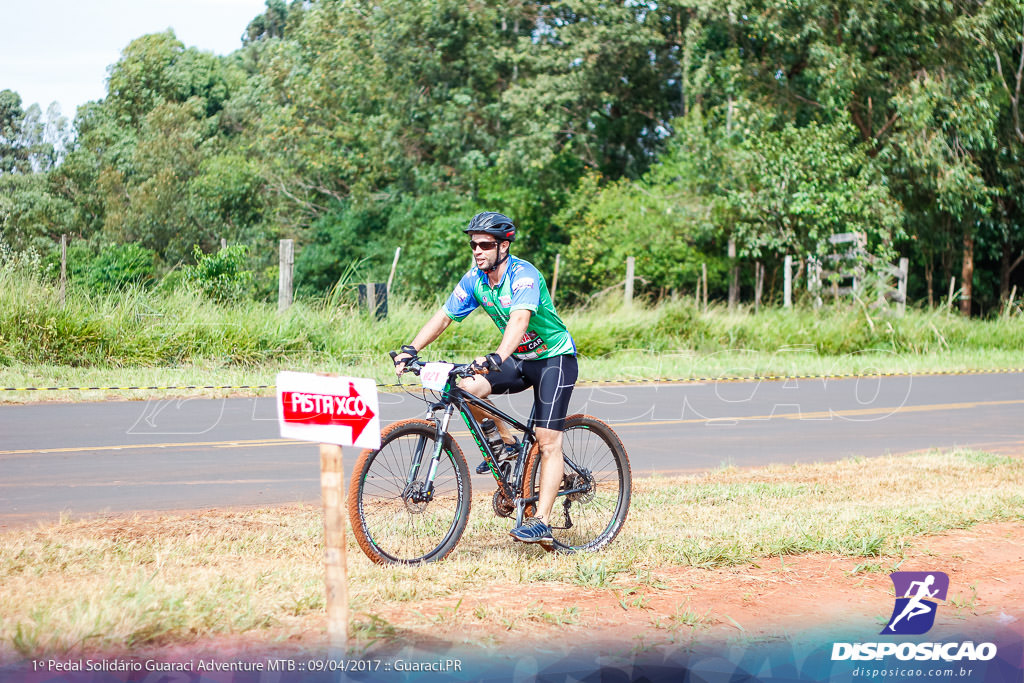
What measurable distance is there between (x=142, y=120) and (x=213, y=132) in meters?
4.86

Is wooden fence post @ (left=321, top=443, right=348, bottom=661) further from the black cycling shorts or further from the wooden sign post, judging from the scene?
the black cycling shorts

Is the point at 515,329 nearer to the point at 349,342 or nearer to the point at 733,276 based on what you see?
the point at 349,342

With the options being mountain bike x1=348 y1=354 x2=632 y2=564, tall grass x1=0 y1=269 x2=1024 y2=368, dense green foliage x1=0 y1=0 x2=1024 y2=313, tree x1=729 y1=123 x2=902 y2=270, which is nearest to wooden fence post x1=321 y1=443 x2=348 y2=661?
mountain bike x1=348 y1=354 x2=632 y2=564

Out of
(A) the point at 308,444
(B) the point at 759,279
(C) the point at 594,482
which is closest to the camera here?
(C) the point at 594,482

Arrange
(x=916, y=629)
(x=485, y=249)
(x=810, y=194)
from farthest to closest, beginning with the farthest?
(x=810, y=194)
(x=485, y=249)
(x=916, y=629)

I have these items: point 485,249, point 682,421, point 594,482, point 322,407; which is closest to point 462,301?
point 485,249

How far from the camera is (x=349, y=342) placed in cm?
1928

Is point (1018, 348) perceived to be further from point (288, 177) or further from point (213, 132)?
point (213, 132)

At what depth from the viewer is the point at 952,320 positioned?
2791cm

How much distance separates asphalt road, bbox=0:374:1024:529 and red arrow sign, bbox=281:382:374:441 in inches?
146

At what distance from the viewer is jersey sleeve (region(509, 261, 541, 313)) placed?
6125 mm

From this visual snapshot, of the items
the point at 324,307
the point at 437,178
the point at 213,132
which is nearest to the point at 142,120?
the point at 213,132

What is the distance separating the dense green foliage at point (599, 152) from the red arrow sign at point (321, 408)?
18287 millimetres

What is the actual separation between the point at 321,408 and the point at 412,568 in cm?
175
